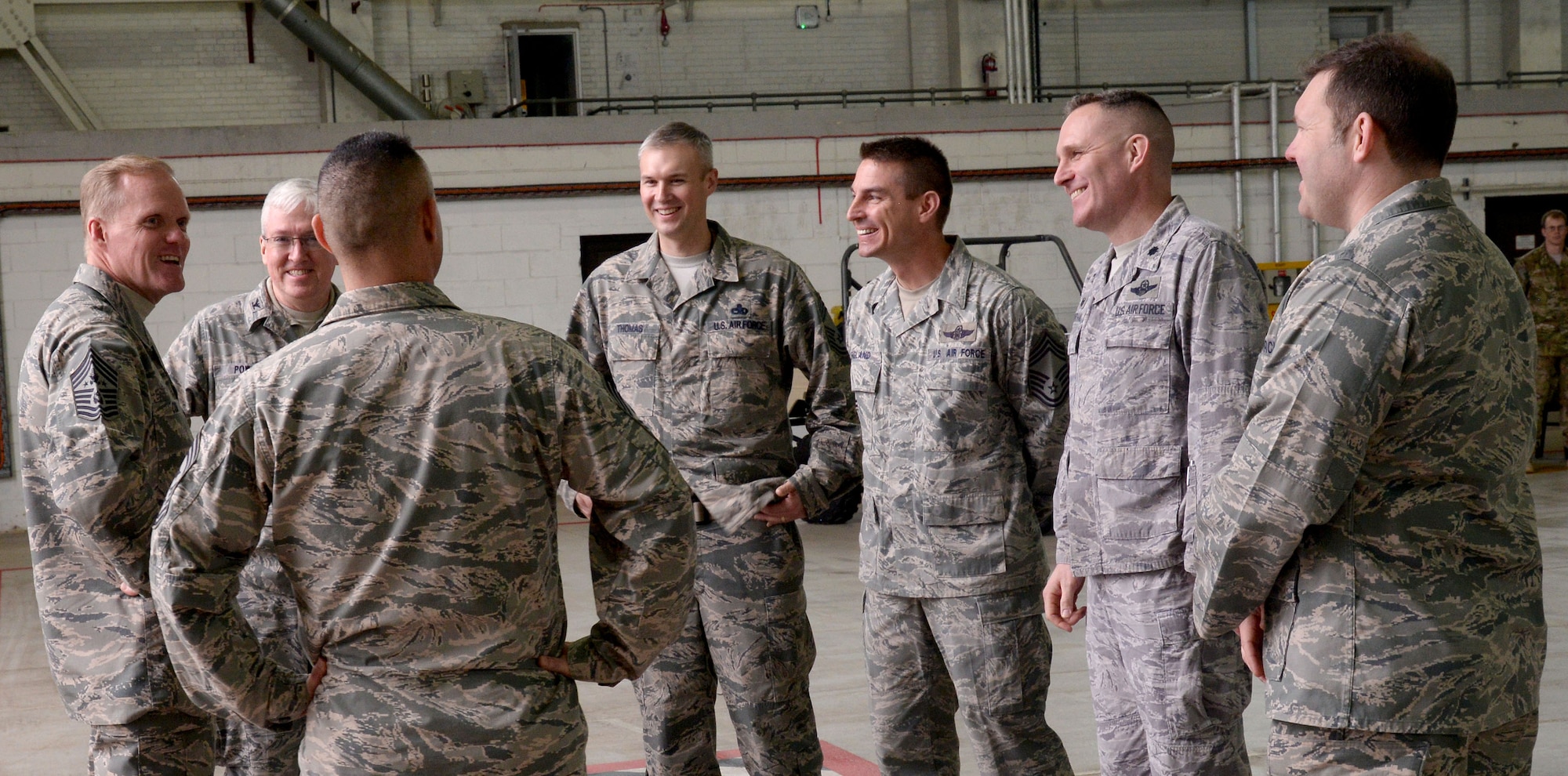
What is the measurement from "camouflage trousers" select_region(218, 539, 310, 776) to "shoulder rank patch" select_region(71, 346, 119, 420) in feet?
2.07

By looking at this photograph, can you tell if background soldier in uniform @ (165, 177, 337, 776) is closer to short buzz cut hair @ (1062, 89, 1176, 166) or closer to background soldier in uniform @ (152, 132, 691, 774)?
background soldier in uniform @ (152, 132, 691, 774)

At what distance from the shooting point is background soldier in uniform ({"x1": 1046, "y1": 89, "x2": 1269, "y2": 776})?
8.00 feet

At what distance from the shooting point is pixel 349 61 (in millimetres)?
12055

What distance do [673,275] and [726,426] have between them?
424mm

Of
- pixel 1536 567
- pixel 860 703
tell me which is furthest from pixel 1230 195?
pixel 1536 567

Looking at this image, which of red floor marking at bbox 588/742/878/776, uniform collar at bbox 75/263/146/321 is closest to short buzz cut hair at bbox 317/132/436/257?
uniform collar at bbox 75/263/146/321

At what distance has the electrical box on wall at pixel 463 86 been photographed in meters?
12.6

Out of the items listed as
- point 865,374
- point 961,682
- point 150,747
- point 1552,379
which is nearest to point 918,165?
point 865,374

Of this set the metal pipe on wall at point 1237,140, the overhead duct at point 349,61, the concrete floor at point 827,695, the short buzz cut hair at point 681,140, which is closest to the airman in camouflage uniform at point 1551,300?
the metal pipe on wall at point 1237,140

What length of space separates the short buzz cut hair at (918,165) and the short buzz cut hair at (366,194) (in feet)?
5.12

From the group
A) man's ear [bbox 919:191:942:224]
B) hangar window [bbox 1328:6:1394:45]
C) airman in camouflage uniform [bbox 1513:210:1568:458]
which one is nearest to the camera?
man's ear [bbox 919:191:942:224]

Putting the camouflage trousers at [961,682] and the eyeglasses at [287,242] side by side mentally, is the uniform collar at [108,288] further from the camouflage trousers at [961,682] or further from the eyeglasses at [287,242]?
the camouflage trousers at [961,682]

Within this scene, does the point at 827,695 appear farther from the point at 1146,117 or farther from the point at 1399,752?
the point at 1399,752

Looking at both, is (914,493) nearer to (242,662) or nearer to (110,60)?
(242,662)
